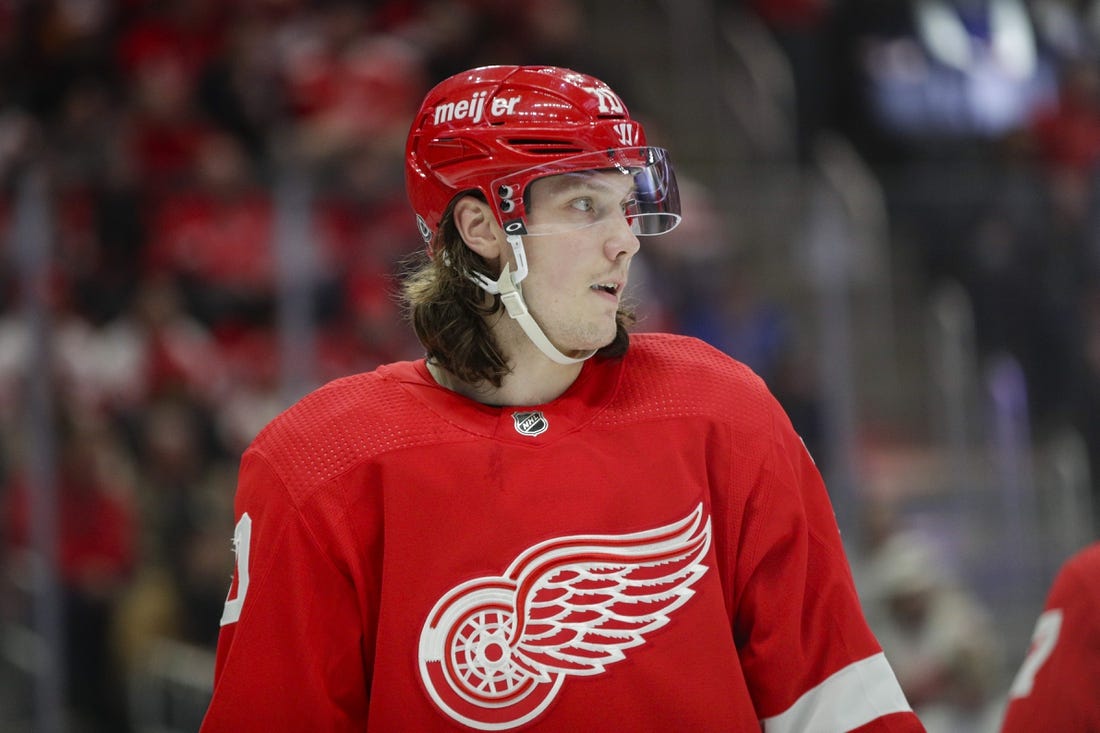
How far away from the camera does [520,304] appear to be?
1.92 m

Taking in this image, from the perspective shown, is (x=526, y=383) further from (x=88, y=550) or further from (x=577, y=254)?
(x=88, y=550)

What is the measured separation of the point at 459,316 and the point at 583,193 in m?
0.25

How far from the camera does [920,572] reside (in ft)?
15.2

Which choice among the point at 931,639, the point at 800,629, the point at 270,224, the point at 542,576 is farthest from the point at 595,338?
the point at 931,639

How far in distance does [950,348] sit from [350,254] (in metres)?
2.25

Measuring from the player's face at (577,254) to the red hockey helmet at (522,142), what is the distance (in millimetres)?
26

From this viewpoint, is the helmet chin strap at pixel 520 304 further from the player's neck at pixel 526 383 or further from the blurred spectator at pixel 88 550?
the blurred spectator at pixel 88 550

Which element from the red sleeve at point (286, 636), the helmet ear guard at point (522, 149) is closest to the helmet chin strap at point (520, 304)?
the helmet ear guard at point (522, 149)

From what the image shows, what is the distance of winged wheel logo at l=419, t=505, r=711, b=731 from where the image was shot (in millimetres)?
1771

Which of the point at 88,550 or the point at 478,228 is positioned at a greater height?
the point at 478,228

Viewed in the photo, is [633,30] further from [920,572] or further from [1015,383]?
[920,572]

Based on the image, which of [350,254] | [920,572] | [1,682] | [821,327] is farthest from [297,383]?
[920,572]

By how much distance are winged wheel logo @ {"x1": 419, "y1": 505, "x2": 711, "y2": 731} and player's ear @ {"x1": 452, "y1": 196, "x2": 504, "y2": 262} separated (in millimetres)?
438

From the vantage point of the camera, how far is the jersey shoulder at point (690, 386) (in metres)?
1.90
